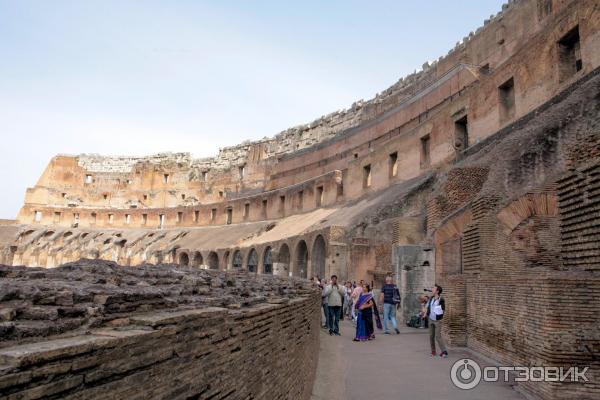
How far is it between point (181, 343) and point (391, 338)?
8.68 metres

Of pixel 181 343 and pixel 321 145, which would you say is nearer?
pixel 181 343

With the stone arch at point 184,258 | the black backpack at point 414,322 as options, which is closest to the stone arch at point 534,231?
the black backpack at point 414,322

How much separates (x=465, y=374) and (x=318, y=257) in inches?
591

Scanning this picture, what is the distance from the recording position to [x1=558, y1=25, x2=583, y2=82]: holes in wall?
13305 millimetres

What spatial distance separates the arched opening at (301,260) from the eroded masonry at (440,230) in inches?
4.0

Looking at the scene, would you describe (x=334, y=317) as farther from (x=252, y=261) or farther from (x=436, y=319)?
(x=252, y=261)

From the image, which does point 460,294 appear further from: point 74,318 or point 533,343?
point 74,318

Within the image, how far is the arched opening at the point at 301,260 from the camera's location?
2351 centimetres

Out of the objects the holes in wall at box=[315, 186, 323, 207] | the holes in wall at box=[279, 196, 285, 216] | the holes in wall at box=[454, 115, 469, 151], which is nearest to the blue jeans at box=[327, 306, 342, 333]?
the holes in wall at box=[454, 115, 469, 151]

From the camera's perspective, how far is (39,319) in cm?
227

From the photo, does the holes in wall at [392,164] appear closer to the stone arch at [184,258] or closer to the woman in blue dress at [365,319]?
the woman in blue dress at [365,319]

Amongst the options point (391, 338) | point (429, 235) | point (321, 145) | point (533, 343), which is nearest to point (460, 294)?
point (391, 338)

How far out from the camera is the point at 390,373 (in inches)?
283

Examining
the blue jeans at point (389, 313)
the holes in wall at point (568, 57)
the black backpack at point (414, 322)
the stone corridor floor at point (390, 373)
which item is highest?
the holes in wall at point (568, 57)
